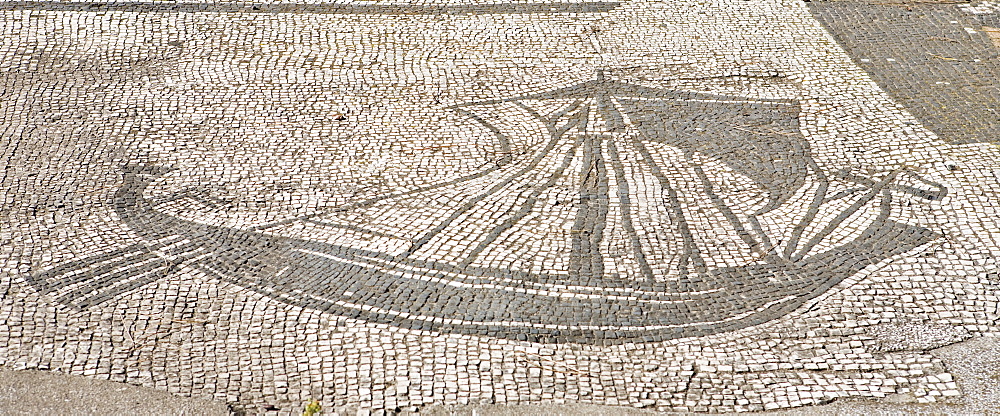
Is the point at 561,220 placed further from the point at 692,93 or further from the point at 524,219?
the point at 692,93

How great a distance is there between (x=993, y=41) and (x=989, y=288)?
4.06m

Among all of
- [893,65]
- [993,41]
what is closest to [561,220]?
[893,65]

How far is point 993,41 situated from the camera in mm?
8516

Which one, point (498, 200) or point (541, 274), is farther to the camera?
point (498, 200)

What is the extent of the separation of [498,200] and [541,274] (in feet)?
2.81

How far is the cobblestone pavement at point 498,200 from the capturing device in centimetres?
475

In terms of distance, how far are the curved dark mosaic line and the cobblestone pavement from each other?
0.7 inches

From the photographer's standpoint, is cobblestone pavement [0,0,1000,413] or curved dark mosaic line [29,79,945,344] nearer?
cobblestone pavement [0,0,1000,413]

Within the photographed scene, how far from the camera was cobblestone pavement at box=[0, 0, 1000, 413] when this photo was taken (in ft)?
15.6

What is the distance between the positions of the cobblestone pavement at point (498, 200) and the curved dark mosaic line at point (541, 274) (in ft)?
0.06

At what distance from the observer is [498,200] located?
611 centimetres

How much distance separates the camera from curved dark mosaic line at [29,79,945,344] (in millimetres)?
5055

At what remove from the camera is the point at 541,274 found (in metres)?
5.40

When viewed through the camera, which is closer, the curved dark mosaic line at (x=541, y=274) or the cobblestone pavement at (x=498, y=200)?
the cobblestone pavement at (x=498, y=200)
